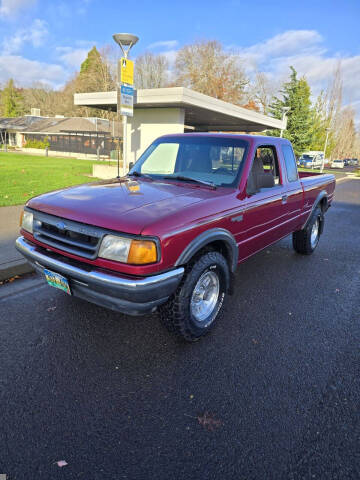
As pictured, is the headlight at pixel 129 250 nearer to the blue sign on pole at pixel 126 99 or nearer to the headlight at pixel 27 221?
the headlight at pixel 27 221

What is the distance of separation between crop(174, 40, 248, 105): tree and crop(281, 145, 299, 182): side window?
163 ft

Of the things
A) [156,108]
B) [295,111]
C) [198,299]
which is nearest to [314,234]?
[198,299]

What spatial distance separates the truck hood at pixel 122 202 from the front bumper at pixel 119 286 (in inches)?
14.7

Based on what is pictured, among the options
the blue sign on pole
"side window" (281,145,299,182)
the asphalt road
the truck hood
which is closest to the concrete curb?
the asphalt road

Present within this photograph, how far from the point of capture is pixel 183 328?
2854mm

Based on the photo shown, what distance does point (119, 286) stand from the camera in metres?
2.35

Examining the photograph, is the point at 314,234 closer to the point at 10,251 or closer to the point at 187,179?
the point at 187,179

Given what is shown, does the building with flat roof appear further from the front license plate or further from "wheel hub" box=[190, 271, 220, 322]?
the front license plate

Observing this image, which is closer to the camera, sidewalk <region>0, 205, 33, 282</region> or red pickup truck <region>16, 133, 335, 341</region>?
red pickup truck <region>16, 133, 335, 341</region>

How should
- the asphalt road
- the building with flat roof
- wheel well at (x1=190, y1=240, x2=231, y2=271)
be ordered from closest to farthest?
1. the asphalt road
2. wheel well at (x1=190, y1=240, x2=231, y2=271)
3. the building with flat roof

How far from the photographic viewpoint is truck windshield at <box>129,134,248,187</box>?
361cm

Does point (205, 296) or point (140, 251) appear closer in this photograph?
point (140, 251)

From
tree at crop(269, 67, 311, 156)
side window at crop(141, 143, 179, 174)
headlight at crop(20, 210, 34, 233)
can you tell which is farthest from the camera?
tree at crop(269, 67, 311, 156)

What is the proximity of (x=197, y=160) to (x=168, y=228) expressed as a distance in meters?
1.68
